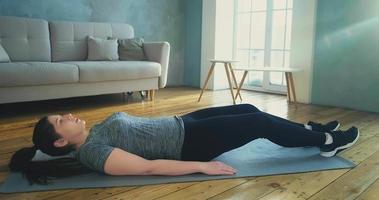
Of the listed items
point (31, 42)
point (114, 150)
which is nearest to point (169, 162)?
point (114, 150)

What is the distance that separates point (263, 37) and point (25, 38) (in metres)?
2.86

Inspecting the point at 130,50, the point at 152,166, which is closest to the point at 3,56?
the point at 130,50

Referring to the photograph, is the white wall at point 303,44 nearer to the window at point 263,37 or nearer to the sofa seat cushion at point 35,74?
the window at point 263,37

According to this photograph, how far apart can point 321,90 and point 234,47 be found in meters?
1.64

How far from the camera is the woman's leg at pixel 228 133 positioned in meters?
1.66

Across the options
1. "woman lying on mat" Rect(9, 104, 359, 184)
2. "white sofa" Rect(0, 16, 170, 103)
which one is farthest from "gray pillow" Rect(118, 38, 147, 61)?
"woman lying on mat" Rect(9, 104, 359, 184)

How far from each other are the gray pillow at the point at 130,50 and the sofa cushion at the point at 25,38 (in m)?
0.76

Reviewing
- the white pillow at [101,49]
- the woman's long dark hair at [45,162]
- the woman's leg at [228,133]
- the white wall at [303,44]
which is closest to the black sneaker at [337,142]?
the woman's leg at [228,133]

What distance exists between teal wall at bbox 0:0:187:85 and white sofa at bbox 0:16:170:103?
0.88 ft

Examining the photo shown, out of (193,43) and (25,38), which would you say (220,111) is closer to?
(25,38)

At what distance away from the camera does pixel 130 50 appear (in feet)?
12.8

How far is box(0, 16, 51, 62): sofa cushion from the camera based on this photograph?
3.31 m

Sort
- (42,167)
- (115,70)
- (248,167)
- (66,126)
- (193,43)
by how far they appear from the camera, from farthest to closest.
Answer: (193,43), (115,70), (248,167), (42,167), (66,126)

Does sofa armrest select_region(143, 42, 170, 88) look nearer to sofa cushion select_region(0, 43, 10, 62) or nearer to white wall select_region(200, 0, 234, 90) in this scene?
white wall select_region(200, 0, 234, 90)
